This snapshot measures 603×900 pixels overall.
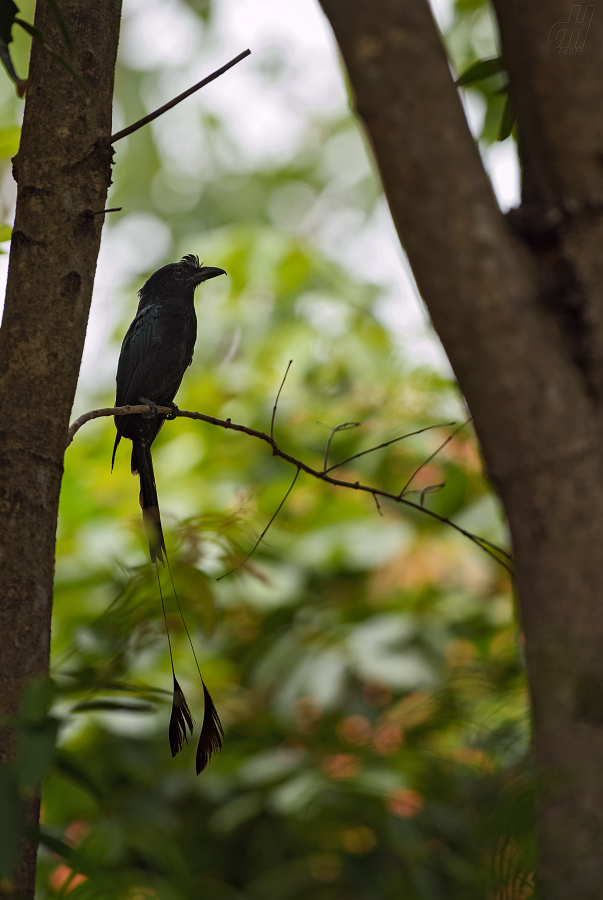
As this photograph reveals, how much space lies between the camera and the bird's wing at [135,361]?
5.03 ft

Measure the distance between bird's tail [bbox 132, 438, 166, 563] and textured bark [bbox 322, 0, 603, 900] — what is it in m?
0.55

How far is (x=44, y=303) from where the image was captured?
3.50 feet

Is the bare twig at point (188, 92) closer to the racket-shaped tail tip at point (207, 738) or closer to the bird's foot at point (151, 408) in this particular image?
the bird's foot at point (151, 408)

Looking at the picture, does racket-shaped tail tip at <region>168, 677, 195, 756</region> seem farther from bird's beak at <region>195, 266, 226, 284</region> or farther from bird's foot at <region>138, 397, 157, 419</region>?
bird's beak at <region>195, 266, 226, 284</region>

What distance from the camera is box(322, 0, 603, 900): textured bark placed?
801mm

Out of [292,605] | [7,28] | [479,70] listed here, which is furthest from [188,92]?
[292,605]

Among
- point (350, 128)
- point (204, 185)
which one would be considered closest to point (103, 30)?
point (350, 128)

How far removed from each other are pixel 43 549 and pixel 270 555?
1.95 m

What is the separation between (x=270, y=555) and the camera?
2912 millimetres

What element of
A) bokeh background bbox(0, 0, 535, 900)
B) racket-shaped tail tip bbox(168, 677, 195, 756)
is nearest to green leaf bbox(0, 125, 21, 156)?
bokeh background bbox(0, 0, 535, 900)

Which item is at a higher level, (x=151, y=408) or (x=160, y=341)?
(x=160, y=341)

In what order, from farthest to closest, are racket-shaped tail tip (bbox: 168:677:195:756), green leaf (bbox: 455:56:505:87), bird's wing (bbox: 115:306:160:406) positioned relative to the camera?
bird's wing (bbox: 115:306:160:406)
green leaf (bbox: 455:56:505:87)
racket-shaped tail tip (bbox: 168:677:195:756)

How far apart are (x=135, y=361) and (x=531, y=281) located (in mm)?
918

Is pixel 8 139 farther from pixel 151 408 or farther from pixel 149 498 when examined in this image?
pixel 149 498
